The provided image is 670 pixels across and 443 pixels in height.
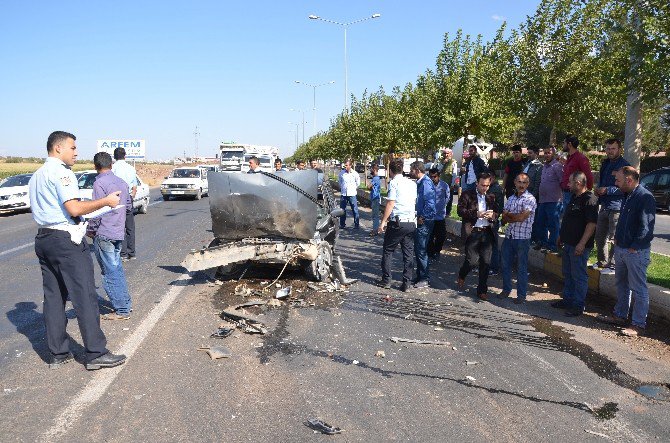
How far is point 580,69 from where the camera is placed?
44.8 feet

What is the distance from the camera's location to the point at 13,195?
20.6m

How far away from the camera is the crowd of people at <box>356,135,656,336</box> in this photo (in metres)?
5.99

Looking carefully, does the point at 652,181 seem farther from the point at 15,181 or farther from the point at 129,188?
the point at 15,181

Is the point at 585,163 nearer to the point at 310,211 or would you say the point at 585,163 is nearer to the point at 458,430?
the point at 310,211

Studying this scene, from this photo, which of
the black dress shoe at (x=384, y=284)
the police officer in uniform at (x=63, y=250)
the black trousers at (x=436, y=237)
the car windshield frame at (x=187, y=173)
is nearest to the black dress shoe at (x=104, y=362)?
the police officer in uniform at (x=63, y=250)

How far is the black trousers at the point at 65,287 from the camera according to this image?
4.61m

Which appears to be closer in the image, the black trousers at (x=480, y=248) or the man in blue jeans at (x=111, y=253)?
the man in blue jeans at (x=111, y=253)

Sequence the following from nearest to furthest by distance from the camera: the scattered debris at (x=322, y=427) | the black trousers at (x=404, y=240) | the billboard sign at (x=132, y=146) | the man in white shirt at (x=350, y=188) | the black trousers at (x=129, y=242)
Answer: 1. the scattered debris at (x=322, y=427)
2. the black trousers at (x=404, y=240)
3. the black trousers at (x=129, y=242)
4. the man in white shirt at (x=350, y=188)
5. the billboard sign at (x=132, y=146)

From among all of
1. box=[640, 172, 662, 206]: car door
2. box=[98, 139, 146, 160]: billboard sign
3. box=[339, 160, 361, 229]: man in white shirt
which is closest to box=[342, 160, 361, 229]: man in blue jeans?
box=[339, 160, 361, 229]: man in white shirt

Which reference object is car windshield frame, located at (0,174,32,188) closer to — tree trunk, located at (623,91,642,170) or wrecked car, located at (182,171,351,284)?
wrecked car, located at (182,171,351,284)

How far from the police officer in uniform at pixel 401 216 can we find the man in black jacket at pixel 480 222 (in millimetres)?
816

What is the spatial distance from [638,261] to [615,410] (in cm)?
244

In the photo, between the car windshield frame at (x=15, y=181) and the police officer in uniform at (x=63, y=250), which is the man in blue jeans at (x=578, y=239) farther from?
the car windshield frame at (x=15, y=181)

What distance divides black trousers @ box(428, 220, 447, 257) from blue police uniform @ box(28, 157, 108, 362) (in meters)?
6.47
